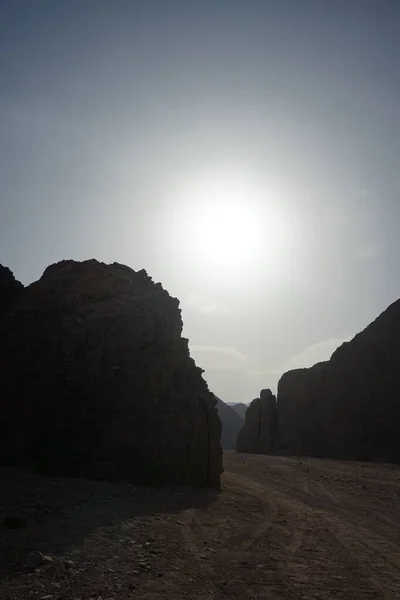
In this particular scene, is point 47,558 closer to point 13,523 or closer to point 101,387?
point 13,523

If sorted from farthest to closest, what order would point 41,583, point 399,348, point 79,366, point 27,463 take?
point 399,348 < point 79,366 < point 27,463 < point 41,583

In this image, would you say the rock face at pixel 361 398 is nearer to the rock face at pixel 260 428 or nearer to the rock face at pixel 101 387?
the rock face at pixel 260 428

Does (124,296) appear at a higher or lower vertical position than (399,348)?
lower

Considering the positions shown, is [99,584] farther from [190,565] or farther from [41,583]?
[190,565]

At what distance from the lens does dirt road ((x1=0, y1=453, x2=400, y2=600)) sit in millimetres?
7586

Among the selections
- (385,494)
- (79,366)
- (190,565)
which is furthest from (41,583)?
(385,494)

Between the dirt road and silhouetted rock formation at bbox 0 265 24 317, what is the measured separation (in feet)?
20.9

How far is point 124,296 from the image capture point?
19000mm

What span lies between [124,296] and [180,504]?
805cm

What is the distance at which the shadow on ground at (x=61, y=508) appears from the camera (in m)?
8.45

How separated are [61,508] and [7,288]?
1023cm

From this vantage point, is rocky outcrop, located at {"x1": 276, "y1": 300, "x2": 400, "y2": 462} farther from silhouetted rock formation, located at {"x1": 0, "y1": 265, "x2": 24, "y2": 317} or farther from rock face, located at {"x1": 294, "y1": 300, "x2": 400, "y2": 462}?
silhouetted rock formation, located at {"x1": 0, "y1": 265, "x2": 24, "y2": 317}

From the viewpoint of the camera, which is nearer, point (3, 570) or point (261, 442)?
point (3, 570)

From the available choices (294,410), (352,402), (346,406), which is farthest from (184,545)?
(294,410)
